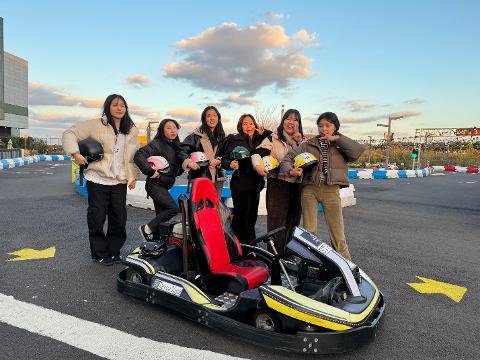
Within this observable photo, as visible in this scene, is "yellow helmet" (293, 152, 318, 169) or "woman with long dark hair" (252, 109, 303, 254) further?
"woman with long dark hair" (252, 109, 303, 254)

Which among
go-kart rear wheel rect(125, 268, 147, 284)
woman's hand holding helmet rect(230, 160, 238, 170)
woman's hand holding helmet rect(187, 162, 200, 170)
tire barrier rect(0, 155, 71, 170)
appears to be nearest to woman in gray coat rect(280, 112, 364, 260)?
woman's hand holding helmet rect(230, 160, 238, 170)

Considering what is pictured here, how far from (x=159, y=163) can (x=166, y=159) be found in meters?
0.26

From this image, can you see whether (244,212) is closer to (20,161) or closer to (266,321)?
(266,321)

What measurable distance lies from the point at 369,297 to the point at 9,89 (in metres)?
61.2

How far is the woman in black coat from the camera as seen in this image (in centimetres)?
491

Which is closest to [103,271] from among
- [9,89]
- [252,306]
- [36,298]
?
[36,298]

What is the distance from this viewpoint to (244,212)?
5.05 meters

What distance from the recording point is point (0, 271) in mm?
4504

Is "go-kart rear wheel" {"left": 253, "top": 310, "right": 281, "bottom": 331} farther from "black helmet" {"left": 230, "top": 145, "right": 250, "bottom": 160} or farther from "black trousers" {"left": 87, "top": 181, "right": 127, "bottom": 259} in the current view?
"black trousers" {"left": 87, "top": 181, "right": 127, "bottom": 259}

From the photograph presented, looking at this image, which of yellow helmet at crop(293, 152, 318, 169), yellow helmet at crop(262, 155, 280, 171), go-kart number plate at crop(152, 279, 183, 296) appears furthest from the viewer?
yellow helmet at crop(262, 155, 280, 171)

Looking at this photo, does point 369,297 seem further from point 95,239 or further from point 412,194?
point 412,194

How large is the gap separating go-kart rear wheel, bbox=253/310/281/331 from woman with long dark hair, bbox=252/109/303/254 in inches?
75.2

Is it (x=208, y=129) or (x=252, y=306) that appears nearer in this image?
(x=252, y=306)

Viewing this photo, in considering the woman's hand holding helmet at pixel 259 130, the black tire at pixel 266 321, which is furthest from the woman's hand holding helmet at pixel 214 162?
the black tire at pixel 266 321
